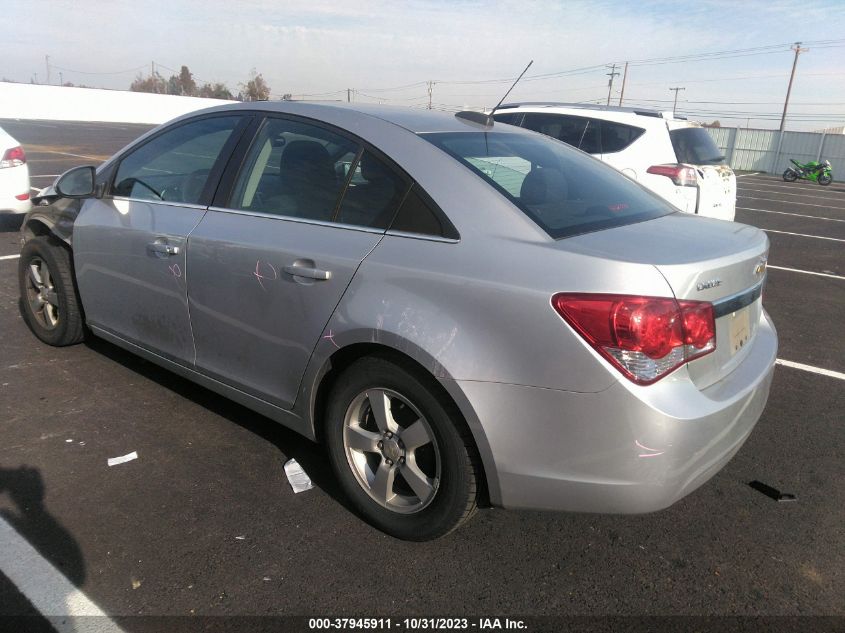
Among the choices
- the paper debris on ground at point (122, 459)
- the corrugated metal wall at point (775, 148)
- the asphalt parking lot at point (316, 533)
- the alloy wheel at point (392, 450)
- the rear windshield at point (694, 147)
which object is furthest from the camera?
the corrugated metal wall at point (775, 148)

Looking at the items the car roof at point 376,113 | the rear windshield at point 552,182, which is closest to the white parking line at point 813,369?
the rear windshield at point 552,182

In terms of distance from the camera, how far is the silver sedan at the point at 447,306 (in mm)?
2076

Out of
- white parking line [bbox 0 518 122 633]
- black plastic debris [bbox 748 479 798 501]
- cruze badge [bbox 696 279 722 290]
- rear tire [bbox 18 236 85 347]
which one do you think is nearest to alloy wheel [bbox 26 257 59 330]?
rear tire [bbox 18 236 85 347]

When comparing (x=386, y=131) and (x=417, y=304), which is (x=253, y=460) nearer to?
(x=417, y=304)

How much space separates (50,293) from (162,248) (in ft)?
5.09

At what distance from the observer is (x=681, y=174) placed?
→ 22.2 feet

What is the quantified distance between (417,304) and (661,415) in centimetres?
87

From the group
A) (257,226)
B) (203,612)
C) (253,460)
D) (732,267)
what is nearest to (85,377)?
(253,460)

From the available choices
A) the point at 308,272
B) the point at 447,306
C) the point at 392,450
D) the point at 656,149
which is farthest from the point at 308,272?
the point at 656,149

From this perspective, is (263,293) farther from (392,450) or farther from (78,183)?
(78,183)

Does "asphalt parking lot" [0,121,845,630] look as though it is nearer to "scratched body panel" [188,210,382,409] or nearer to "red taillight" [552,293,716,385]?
"scratched body panel" [188,210,382,409]

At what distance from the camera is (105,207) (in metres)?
3.73

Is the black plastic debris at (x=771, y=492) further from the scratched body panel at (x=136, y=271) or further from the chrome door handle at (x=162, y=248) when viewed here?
the chrome door handle at (x=162, y=248)

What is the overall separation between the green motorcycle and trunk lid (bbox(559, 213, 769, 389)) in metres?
27.1
